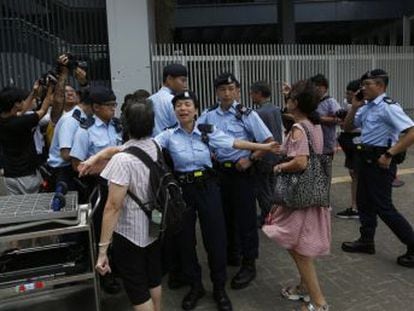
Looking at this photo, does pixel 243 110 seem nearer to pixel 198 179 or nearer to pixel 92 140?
pixel 198 179

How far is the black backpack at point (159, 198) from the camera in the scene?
3.00m

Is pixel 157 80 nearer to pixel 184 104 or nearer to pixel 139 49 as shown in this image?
pixel 139 49

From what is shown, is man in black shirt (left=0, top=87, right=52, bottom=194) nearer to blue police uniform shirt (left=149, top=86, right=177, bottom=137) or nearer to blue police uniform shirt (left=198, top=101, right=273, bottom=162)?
blue police uniform shirt (left=149, top=86, right=177, bottom=137)

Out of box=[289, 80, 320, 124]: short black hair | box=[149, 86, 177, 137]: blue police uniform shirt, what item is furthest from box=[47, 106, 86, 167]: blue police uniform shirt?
box=[289, 80, 320, 124]: short black hair

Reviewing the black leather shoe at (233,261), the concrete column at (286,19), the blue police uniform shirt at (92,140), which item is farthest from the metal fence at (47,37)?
the concrete column at (286,19)

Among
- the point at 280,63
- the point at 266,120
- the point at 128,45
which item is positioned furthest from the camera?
the point at 280,63

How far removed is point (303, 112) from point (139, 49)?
686cm

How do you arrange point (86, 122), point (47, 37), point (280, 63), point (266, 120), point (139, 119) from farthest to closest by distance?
1. point (280, 63)
2. point (47, 37)
3. point (266, 120)
4. point (86, 122)
5. point (139, 119)

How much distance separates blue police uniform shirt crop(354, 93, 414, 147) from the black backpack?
2334 millimetres

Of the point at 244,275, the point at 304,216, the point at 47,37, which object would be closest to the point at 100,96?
the point at 304,216

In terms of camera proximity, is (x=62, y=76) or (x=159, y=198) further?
(x=62, y=76)

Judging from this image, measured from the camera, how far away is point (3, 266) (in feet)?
11.1

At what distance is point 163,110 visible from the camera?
460 centimetres

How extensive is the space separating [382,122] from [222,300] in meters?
2.18
